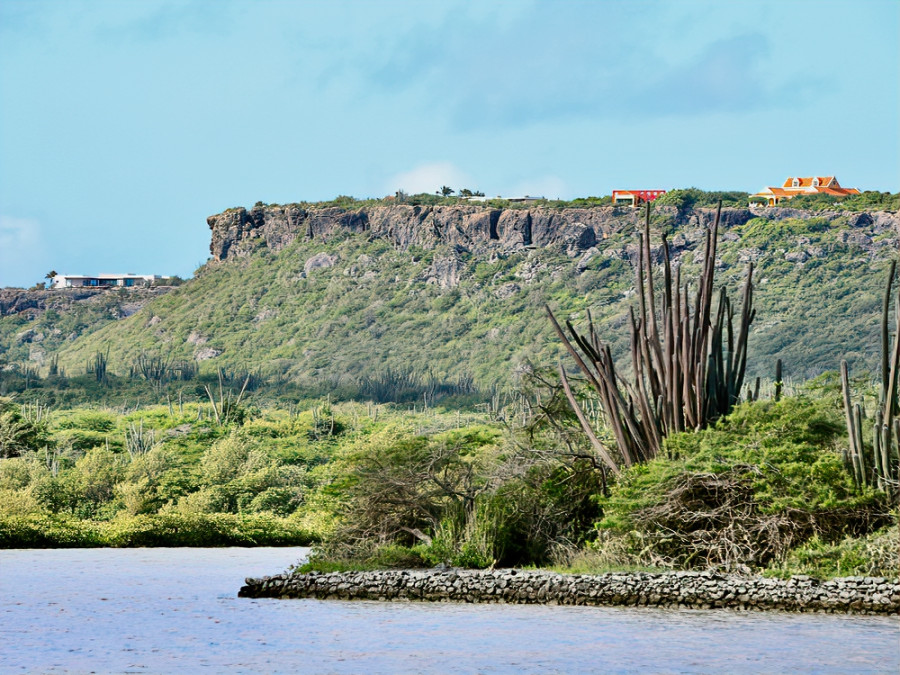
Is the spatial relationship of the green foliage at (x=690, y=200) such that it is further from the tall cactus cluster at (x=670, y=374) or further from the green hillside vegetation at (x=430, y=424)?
the tall cactus cluster at (x=670, y=374)

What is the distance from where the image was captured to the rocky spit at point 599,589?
1168 cm

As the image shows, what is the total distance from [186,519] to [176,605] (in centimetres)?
1215

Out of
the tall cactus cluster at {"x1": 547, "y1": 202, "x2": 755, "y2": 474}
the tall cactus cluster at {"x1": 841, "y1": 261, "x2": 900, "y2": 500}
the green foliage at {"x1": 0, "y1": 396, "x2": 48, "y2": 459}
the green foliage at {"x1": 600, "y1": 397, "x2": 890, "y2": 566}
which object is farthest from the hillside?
the tall cactus cluster at {"x1": 841, "y1": 261, "x2": 900, "y2": 500}

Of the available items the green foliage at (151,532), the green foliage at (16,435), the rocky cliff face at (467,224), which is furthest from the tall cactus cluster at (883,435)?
the rocky cliff face at (467,224)

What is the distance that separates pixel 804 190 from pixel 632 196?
13.9 meters

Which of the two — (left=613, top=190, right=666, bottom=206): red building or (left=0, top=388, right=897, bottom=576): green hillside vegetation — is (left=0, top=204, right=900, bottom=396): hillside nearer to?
(left=613, top=190, right=666, bottom=206): red building

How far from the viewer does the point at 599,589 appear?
41.7 feet

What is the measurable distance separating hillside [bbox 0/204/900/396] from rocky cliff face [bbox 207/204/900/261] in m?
0.13

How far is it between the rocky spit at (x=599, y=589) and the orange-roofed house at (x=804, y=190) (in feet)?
240

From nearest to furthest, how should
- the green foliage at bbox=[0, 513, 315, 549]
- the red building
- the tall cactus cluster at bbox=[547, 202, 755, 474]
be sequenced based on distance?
1. the tall cactus cluster at bbox=[547, 202, 755, 474]
2. the green foliage at bbox=[0, 513, 315, 549]
3. the red building

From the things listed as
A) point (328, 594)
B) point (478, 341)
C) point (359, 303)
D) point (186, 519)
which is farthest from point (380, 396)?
point (328, 594)

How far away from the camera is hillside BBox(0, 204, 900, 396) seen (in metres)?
63.7

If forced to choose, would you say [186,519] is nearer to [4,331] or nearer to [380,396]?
[380,396]

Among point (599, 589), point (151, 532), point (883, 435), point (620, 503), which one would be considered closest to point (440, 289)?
point (151, 532)
